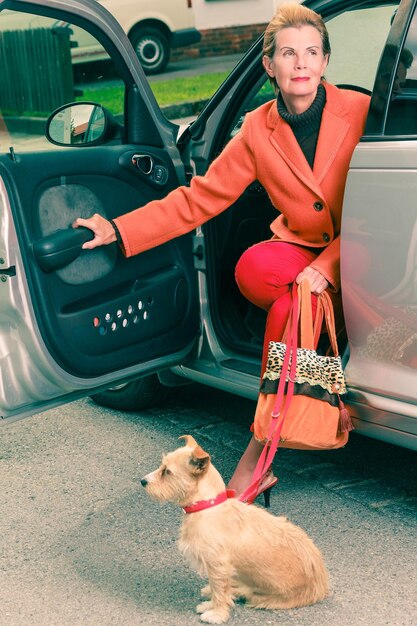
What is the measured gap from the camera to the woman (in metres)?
3.02

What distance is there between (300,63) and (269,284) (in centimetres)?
70

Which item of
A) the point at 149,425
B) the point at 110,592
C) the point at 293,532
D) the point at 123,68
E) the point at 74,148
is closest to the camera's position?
the point at 293,532

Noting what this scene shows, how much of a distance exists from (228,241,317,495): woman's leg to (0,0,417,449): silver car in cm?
22

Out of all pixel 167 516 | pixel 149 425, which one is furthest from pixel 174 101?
pixel 167 516

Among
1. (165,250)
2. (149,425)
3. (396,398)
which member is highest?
(165,250)

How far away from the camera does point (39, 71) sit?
17.1 feet

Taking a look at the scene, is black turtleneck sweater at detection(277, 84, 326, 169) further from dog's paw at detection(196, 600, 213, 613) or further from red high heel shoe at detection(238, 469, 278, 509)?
dog's paw at detection(196, 600, 213, 613)

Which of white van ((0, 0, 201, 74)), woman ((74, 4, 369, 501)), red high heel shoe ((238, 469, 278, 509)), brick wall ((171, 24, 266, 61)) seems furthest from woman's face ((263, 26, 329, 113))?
brick wall ((171, 24, 266, 61))

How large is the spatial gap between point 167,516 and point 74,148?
4.13 ft

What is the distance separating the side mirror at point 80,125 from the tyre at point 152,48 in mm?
11009

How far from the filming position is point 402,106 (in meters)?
2.82

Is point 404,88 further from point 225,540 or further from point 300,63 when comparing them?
point 225,540

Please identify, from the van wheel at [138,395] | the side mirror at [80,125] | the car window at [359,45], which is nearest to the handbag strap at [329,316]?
the side mirror at [80,125]

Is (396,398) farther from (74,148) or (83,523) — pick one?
(74,148)
